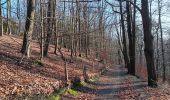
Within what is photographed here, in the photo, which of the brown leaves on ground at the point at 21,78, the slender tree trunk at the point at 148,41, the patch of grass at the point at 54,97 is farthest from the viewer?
the slender tree trunk at the point at 148,41

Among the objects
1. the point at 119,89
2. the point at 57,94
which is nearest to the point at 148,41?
the point at 119,89

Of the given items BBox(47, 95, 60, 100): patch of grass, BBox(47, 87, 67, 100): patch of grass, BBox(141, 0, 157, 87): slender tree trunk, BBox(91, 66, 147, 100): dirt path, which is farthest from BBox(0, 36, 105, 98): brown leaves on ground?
BBox(141, 0, 157, 87): slender tree trunk

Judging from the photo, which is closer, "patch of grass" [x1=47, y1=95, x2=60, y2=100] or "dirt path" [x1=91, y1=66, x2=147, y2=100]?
"patch of grass" [x1=47, y1=95, x2=60, y2=100]

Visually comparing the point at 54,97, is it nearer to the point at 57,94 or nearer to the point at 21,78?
the point at 57,94

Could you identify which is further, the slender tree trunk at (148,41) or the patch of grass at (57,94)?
the slender tree trunk at (148,41)

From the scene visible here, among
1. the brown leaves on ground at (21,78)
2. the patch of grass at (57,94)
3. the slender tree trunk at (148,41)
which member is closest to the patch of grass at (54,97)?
the patch of grass at (57,94)

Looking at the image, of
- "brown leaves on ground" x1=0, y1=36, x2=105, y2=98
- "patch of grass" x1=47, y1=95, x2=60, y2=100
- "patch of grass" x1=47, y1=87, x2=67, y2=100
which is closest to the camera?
"brown leaves on ground" x1=0, y1=36, x2=105, y2=98

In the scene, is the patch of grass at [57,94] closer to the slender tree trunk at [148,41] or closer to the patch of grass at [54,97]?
the patch of grass at [54,97]

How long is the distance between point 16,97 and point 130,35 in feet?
79.2

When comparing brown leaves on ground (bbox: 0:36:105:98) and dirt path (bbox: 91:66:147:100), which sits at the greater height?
brown leaves on ground (bbox: 0:36:105:98)

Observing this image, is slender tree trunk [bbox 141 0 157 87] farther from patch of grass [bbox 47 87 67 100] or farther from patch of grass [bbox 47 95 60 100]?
patch of grass [bbox 47 95 60 100]

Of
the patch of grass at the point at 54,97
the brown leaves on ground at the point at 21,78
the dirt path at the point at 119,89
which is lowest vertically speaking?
the dirt path at the point at 119,89

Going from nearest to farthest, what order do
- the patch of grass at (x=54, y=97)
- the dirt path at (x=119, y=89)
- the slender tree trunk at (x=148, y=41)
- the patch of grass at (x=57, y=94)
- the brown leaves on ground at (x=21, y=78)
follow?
1. the brown leaves on ground at (x=21, y=78)
2. the patch of grass at (x=54, y=97)
3. the patch of grass at (x=57, y=94)
4. the dirt path at (x=119, y=89)
5. the slender tree trunk at (x=148, y=41)

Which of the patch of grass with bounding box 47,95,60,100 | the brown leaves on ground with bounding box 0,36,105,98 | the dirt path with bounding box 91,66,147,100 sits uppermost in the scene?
the brown leaves on ground with bounding box 0,36,105,98
